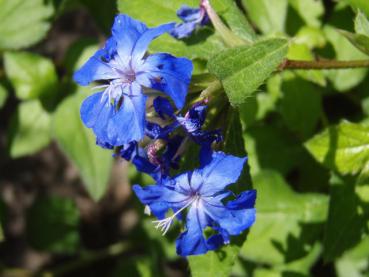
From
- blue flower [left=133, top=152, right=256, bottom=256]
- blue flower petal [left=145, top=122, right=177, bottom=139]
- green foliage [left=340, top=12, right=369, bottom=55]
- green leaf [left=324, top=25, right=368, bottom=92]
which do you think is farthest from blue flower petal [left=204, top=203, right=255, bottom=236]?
green leaf [left=324, top=25, right=368, bottom=92]

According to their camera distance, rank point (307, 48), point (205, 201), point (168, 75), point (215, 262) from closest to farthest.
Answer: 1. point (168, 75)
2. point (205, 201)
3. point (215, 262)
4. point (307, 48)

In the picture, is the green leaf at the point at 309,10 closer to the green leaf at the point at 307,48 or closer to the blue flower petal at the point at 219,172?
the green leaf at the point at 307,48

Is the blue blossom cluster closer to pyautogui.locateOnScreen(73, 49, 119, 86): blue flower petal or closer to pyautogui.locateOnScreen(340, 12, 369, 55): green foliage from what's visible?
pyautogui.locateOnScreen(73, 49, 119, 86): blue flower petal

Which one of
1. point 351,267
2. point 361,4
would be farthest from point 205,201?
point 351,267

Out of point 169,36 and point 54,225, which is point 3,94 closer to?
point 54,225

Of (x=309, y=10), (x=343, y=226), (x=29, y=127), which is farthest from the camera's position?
(x=29, y=127)

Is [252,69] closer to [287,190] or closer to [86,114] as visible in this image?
[86,114]

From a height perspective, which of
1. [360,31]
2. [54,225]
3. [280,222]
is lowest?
[54,225]

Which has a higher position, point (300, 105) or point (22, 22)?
point (22, 22)
